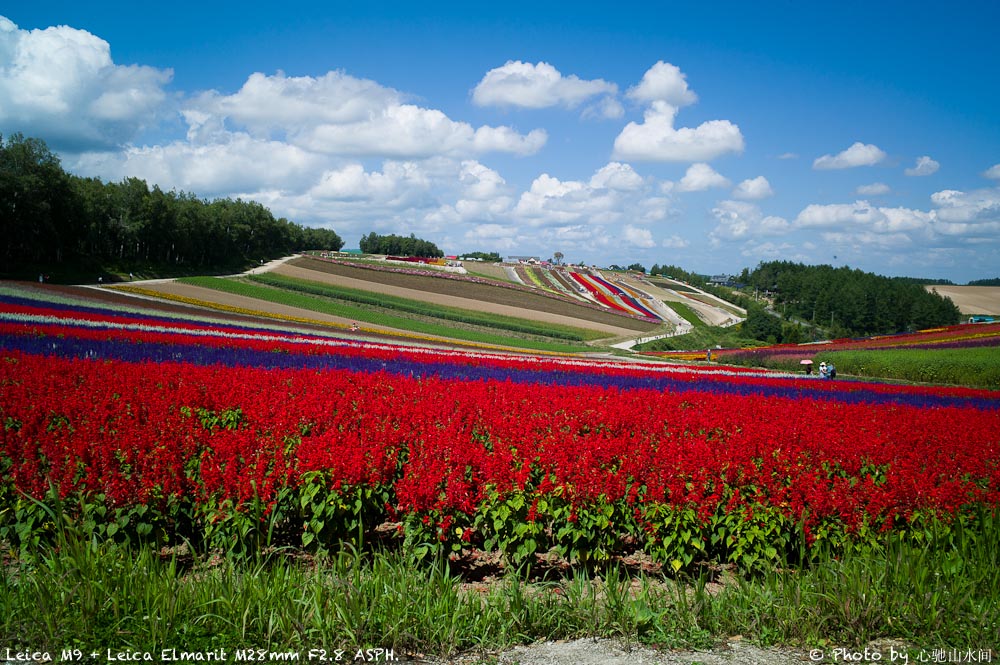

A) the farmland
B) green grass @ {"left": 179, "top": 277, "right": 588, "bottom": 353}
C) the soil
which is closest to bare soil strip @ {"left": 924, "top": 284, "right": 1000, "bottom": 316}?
the soil

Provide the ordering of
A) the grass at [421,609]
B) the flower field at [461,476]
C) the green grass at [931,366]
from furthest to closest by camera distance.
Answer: the green grass at [931,366], the flower field at [461,476], the grass at [421,609]

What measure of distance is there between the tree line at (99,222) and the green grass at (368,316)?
45.5 ft

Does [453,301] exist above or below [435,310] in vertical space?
above

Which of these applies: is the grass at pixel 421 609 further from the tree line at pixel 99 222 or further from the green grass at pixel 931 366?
the tree line at pixel 99 222

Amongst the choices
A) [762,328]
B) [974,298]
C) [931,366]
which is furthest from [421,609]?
[974,298]

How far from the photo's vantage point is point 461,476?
20.6ft

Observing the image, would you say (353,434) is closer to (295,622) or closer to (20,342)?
(295,622)

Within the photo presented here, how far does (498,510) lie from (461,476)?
1.80 feet

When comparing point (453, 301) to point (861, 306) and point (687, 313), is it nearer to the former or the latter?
A: point (687, 313)

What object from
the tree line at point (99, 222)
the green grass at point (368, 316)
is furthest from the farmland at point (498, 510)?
the tree line at point (99, 222)

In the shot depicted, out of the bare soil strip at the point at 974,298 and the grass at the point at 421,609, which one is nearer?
the grass at the point at 421,609

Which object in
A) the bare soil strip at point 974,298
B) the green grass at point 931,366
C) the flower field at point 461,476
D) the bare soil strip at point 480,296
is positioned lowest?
the green grass at point 931,366

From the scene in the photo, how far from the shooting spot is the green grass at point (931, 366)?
32.9 metres

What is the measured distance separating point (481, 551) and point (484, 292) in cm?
8385
